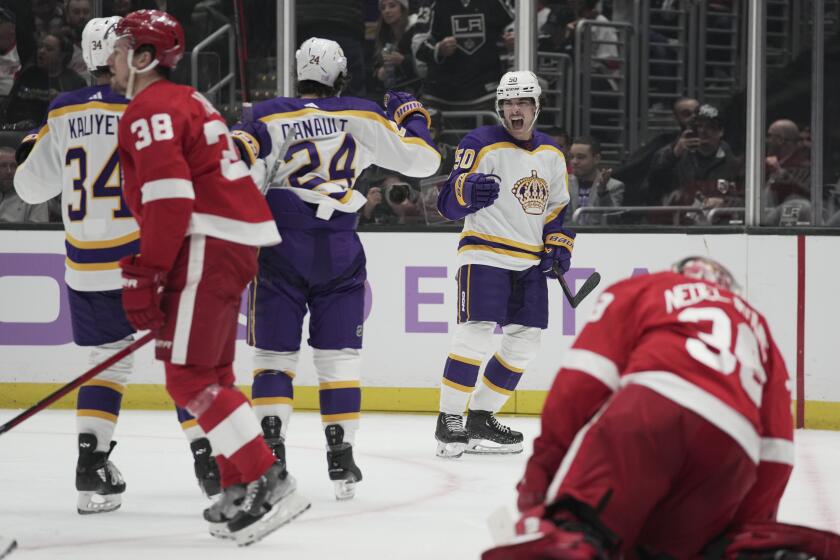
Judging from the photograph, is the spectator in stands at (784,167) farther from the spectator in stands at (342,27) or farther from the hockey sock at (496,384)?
the spectator in stands at (342,27)

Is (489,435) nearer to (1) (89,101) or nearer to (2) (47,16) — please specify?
(1) (89,101)

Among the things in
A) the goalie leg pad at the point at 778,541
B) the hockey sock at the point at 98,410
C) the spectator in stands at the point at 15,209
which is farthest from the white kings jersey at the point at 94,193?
the spectator in stands at the point at 15,209

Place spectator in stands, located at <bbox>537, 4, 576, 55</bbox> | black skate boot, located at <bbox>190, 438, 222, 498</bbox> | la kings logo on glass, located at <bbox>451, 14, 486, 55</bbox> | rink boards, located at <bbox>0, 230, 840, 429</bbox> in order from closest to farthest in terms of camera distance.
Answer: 1. black skate boot, located at <bbox>190, 438, 222, 498</bbox>
2. rink boards, located at <bbox>0, 230, 840, 429</bbox>
3. spectator in stands, located at <bbox>537, 4, 576, 55</bbox>
4. la kings logo on glass, located at <bbox>451, 14, 486, 55</bbox>

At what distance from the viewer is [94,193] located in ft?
12.7

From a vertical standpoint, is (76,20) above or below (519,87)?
above

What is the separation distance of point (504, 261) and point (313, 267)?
50.0 inches

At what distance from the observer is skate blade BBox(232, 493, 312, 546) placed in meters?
3.20

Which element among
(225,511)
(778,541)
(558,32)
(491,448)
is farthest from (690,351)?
(558,32)

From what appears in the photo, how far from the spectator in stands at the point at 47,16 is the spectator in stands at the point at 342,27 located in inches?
46.1

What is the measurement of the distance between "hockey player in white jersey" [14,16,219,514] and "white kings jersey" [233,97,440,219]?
1.30ft

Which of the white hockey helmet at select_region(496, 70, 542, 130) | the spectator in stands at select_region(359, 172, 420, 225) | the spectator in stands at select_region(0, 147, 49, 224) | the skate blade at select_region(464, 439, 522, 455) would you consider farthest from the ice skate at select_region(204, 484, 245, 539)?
the spectator in stands at select_region(0, 147, 49, 224)

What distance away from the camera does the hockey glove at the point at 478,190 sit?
4902mm

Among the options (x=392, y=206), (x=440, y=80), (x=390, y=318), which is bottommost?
(x=390, y=318)

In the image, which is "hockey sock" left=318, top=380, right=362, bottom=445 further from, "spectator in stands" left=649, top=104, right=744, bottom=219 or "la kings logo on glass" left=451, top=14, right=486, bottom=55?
"la kings logo on glass" left=451, top=14, right=486, bottom=55
